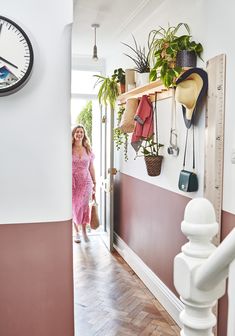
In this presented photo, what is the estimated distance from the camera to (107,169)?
4.33 m

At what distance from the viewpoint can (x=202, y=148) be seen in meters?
2.23

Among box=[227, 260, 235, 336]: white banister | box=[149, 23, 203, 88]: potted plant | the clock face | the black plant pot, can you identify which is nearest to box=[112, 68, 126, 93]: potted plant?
box=[149, 23, 203, 88]: potted plant

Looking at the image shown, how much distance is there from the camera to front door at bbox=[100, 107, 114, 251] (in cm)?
418

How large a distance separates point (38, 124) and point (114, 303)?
1888 mm

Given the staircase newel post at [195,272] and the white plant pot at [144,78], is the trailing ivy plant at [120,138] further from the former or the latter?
the staircase newel post at [195,272]

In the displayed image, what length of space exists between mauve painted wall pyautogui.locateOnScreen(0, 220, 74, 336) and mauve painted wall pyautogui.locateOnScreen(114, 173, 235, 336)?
2.99 ft

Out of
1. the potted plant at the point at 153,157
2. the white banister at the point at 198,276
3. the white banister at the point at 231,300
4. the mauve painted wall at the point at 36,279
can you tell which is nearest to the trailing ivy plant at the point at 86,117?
the potted plant at the point at 153,157

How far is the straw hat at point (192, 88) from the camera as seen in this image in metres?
2.10

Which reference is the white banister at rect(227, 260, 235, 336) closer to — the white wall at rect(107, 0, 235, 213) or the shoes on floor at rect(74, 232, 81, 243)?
the white wall at rect(107, 0, 235, 213)

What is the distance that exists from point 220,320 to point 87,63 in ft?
12.3

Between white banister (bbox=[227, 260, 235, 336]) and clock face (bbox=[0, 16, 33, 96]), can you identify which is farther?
clock face (bbox=[0, 16, 33, 96])

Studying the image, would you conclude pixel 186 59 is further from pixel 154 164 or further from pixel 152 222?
pixel 152 222

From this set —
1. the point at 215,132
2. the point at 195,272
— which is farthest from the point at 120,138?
the point at 195,272

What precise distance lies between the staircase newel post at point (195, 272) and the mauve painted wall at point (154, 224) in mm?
1330
